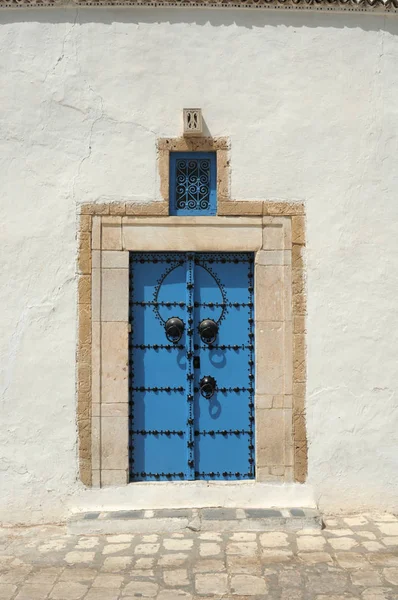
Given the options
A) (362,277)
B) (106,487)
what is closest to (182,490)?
(106,487)

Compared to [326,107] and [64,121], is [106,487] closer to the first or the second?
[64,121]

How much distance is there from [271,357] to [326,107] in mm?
1774

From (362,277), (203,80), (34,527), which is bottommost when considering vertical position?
(34,527)

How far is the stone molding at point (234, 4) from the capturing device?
4.80m

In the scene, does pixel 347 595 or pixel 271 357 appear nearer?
pixel 347 595

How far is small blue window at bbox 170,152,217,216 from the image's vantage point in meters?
4.86

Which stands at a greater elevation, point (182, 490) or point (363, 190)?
point (363, 190)

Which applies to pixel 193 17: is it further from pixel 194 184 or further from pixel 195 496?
pixel 195 496

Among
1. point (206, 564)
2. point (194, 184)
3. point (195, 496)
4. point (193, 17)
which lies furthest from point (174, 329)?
point (193, 17)

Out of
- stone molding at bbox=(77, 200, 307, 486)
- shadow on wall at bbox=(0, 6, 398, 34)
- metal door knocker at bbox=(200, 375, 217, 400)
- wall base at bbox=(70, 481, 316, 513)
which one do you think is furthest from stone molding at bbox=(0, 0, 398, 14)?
wall base at bbox=(70, 481, 316, 513)

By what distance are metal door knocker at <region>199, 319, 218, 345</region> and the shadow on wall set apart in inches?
81.5

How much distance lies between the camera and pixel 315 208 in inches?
189

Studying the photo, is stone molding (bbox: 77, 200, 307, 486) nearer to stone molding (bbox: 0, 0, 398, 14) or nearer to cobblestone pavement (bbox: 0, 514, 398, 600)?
cobblestone pavement (bbox: 0, 514, 398, 600)

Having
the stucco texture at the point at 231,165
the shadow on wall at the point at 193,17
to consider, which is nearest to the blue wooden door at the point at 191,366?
the stucco texture at the point at 231,165
